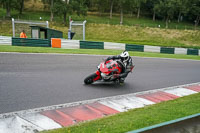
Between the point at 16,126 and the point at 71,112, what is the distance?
146 centimetres

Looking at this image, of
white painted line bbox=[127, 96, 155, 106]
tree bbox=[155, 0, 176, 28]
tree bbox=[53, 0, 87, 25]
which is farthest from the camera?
tree bbox=[155, 0, 176, 28]

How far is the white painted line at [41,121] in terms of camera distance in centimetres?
489

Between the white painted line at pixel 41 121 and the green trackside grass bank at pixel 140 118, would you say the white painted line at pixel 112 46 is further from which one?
the white painted line at pixel 41 121

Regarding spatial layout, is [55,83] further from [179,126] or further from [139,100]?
[179,126]

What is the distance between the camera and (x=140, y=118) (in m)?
5.55

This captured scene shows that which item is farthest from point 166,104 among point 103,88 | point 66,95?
point 66,95

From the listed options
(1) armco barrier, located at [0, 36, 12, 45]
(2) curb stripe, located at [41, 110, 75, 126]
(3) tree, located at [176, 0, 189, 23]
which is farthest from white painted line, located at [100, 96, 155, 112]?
(3) tree, located at [176, 0, 189, 23]

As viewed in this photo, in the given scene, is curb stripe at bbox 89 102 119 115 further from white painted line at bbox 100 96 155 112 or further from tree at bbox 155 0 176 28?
tree at bbox 155 0 176 28

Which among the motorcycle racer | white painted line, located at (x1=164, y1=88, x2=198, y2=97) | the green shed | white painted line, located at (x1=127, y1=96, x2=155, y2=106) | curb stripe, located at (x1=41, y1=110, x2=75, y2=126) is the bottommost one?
white painted line, located at (x1=164, y1=88, x2=198, y2=97)

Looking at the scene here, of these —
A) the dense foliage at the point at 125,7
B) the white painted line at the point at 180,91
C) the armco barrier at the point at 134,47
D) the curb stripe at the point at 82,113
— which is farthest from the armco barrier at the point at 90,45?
the dense foliage at the point at 125,7

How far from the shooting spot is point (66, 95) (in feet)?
23.7

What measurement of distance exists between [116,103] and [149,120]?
1610 mm

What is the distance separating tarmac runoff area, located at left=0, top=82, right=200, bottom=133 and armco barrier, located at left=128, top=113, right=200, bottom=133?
210 cm

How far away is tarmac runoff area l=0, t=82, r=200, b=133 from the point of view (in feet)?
15.9
